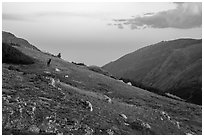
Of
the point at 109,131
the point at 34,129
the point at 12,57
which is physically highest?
the point at 12,57

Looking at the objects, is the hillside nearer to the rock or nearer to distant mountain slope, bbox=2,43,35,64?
the rock

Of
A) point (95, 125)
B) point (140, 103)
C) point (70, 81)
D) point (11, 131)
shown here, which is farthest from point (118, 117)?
point (70, 81)

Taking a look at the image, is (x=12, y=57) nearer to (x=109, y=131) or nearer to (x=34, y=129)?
(x=109, y=131)

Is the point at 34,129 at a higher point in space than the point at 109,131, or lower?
higher

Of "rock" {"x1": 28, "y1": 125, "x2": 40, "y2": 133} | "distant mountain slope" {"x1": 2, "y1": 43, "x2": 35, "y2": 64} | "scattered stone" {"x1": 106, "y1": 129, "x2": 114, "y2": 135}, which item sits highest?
"distant mountain slope" {"x1": 2, "y1": 43, "x2": 35, "y2": 64}

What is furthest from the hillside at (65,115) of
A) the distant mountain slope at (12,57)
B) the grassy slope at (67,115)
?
the distant mountain slope at (12,57)

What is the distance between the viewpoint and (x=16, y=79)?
32.3 meters

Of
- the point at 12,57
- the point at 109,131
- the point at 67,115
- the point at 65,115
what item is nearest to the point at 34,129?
the point at 65,115

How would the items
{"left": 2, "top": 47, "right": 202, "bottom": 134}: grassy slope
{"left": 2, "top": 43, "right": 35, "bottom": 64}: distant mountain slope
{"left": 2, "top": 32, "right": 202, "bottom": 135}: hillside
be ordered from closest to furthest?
{"left": 2, "top": 32, "right": 202, "bottom": 135}: hillside < {"left": 2, "top": 47, "right": 202, "bottom": 134}: grassy slope < {"left": 2, "top": 43, "right": 35, "bottom": 64}: distant mountain slope

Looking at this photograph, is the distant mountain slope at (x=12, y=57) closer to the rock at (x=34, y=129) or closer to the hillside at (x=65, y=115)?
the hillside at (x=65, y=115)

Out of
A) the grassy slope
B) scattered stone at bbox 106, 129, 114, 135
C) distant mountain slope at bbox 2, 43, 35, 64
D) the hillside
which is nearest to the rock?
the hillside

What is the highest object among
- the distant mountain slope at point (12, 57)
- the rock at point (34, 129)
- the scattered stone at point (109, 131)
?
the distant mountain slope at point (12, 57)

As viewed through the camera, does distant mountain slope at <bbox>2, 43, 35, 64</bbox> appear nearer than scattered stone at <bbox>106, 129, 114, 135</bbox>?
No

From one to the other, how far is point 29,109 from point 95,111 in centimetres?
540
